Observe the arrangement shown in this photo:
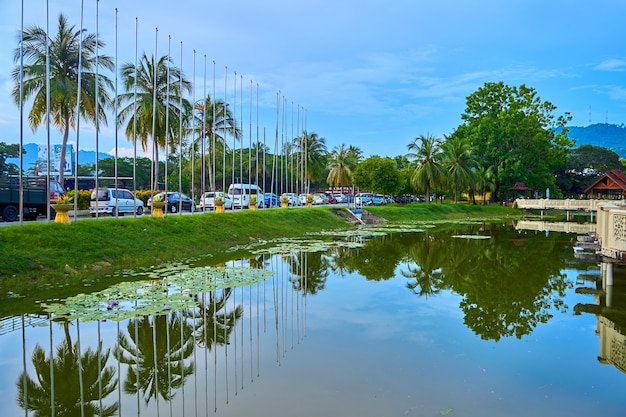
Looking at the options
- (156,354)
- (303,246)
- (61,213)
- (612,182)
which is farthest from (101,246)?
(612,182)

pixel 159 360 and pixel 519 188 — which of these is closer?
pixel 159 360

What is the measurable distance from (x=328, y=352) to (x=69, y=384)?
11.9 feet

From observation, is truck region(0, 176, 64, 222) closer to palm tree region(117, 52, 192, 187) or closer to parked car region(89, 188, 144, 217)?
parked car region(89, 188, 144, 217)

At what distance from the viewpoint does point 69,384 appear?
6.21m

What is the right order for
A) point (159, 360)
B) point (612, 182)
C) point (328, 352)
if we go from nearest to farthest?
point (159, 360) < point (328, 352) < point (612, 182)

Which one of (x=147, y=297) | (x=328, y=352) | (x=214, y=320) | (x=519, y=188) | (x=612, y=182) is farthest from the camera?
(x=519, y=188)

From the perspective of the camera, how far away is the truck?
62.2 ft

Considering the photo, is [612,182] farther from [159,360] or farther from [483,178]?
[159,360]

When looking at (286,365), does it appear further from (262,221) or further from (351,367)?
(262,221)

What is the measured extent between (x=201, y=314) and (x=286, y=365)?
3.10 meters

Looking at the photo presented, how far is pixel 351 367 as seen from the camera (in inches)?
264

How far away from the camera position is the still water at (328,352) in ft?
18.6

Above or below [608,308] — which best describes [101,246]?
above

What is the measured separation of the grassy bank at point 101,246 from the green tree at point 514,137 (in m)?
37.4
